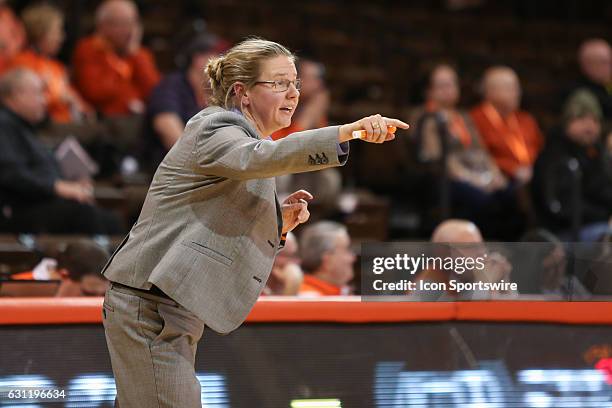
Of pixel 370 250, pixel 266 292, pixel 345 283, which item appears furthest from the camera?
pixel 345 283

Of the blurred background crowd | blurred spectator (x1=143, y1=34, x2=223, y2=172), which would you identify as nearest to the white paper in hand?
the blurred background crowd

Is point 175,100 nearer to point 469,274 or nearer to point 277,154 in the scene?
point 469,274

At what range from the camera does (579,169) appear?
22.9 feet

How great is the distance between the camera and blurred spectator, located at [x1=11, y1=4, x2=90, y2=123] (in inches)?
275

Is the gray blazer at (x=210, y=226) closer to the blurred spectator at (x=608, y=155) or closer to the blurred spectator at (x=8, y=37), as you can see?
the blurred spectator at (x=8, y=37)

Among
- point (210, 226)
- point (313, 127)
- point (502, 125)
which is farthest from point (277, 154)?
point (502, 125)

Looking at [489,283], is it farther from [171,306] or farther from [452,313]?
[171,306]

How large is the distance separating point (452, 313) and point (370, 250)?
0.37 m

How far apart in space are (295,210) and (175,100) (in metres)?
3.84

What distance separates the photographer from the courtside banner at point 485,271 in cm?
312

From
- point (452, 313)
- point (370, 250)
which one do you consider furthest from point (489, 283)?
point (370, 250)

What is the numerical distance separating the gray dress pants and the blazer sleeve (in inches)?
15.7

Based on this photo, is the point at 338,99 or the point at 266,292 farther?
the point at 338,99

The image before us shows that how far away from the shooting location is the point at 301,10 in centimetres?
945
